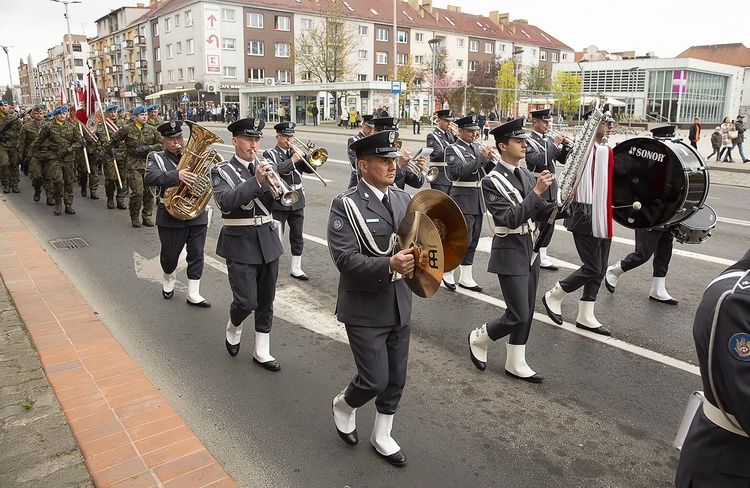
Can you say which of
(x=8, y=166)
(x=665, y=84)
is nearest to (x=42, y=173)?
(x=8, y=166)

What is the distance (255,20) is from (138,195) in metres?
56.2

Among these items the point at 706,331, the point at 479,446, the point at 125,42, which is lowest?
the point at 479,446

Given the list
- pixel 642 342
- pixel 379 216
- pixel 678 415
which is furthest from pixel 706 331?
pixel 642 342

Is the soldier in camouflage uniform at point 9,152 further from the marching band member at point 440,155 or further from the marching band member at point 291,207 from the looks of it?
the marching band member at point 440,155

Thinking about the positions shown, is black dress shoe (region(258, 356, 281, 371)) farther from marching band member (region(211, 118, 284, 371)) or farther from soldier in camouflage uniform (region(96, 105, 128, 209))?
soldier in camouflage uniform (region(96, 105, 128, 209))

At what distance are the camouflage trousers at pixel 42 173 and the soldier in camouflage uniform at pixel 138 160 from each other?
2086 mm

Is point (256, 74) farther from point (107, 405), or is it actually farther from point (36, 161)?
point (107, 405)

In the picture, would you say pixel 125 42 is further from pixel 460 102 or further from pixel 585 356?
pixel 585 356

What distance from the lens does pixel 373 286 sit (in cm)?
377

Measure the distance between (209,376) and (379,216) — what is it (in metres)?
2.43

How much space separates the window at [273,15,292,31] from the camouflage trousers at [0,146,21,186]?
52.1 m

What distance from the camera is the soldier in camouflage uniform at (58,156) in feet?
41.5

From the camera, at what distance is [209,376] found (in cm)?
523

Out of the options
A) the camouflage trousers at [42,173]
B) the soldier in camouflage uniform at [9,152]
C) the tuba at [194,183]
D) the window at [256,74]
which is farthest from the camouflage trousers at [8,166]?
the window at [256,74]
